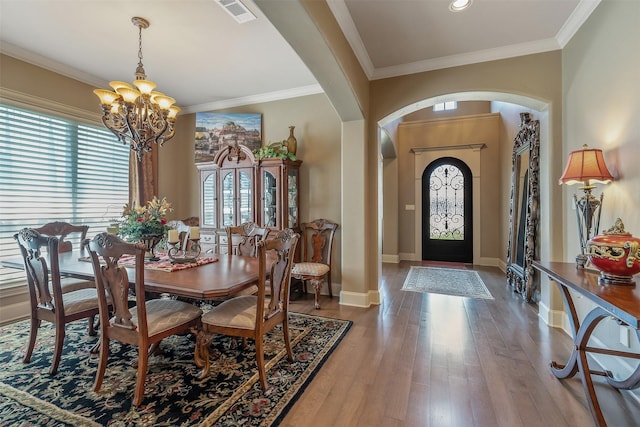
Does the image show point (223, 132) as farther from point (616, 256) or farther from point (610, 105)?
point (616, 256)

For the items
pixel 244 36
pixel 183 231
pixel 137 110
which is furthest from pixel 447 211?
pixel 137 110

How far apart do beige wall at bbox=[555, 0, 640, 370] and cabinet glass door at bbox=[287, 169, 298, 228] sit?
314 cm

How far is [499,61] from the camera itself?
10.2 feet

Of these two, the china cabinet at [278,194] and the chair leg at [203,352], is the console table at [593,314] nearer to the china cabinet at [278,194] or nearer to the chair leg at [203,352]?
the chair leg at [203,352]

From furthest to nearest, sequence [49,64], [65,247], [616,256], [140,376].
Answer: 1. [49,64]
2. [65,247]
3. [140,376]
4. [616,256]

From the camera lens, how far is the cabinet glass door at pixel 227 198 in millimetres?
4223

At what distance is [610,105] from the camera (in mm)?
2176

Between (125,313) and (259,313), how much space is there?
83cm

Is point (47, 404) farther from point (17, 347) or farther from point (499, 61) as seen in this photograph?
point (499, 61)

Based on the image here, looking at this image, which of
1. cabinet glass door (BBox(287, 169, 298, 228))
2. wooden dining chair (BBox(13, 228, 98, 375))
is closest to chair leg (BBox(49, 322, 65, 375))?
wooden dining chair (BBox(13, 228, 98, 375))

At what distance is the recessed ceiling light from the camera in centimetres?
234

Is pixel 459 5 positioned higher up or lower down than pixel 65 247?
higher up

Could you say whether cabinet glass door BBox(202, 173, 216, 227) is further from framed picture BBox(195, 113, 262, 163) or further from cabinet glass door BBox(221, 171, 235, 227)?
framed picture BBox(195, 113, 262, 163)

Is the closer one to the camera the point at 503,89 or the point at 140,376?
the point at 140,376
